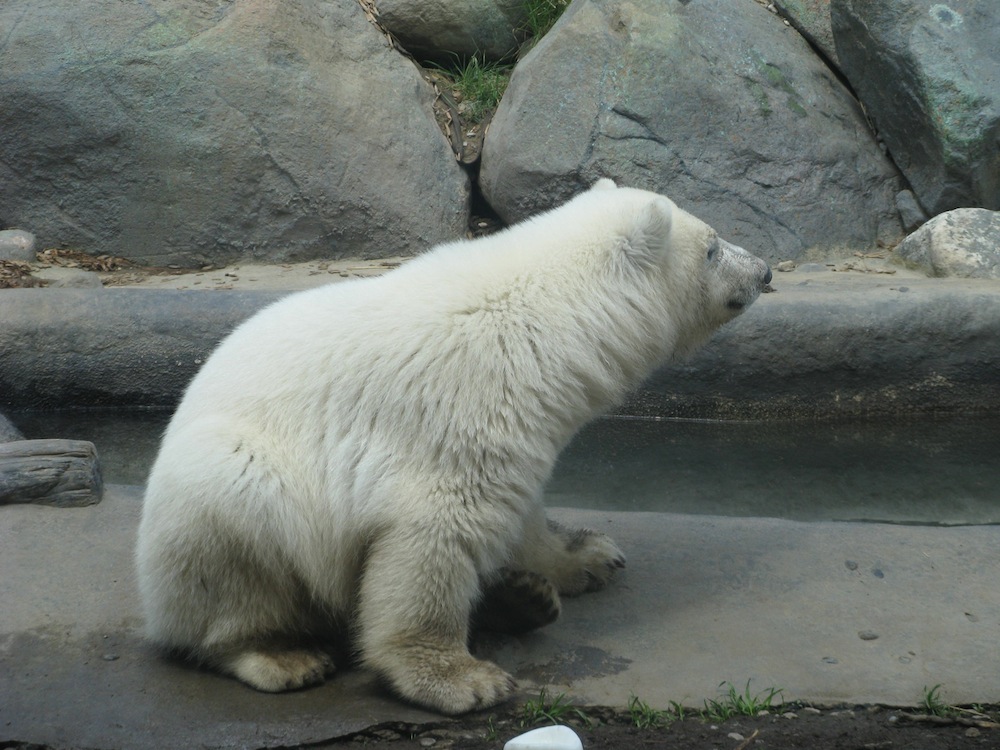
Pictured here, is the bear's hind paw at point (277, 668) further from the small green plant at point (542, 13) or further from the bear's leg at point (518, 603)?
the small green plant at point (542, 13)

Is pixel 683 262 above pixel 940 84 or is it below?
below

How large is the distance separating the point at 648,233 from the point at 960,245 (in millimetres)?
5322

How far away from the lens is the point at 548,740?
2389mm

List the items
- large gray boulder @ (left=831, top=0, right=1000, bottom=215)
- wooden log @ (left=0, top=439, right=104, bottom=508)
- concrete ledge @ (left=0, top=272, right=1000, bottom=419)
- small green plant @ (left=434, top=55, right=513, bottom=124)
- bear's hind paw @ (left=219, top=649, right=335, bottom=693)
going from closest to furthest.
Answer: bear's hind paw @ (left=219, top=649, right=335, bottom=693)
wooden log @ (left=0, top=439, right=104, bottom=508)
concrete ledge @ (left=0, top=272, right=1000, bottom=419)
large gray boulder @ (left=831, top=0, right=1000, bottom=215)
small green plant @ (left=434, top=55, right=513, bottom=124)

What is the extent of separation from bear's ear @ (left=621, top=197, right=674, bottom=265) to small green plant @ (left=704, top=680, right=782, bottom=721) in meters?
1.30

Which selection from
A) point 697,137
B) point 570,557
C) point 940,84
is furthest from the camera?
point 697,137

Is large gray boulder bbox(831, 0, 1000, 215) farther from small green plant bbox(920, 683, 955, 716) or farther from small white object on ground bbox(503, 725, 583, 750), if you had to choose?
small white object on ground bbox(503, 725, 583, 750)

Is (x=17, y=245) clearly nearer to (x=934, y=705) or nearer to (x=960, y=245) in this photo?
(x=960, y=245)

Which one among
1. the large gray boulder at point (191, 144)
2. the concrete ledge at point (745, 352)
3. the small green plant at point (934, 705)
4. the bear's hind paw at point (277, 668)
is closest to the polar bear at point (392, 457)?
the bear's hind paw at point (277, 668)

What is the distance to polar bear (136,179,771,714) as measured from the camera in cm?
288

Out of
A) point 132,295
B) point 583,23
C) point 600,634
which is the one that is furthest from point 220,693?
point 583,23

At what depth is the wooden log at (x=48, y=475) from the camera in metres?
4.13

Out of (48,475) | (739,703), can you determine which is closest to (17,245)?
(48,475)

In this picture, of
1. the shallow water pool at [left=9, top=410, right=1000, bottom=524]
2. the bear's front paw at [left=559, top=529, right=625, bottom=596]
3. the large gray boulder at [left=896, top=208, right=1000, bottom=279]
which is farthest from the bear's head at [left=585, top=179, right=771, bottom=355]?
the large gray boulder at [left=896, top=208, right=1000, bottom=279]
